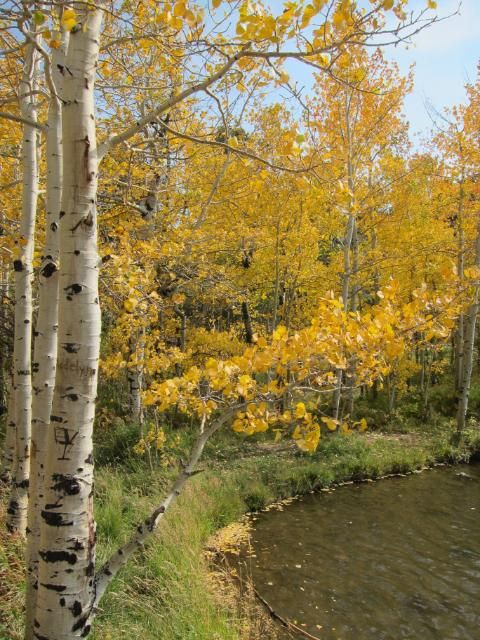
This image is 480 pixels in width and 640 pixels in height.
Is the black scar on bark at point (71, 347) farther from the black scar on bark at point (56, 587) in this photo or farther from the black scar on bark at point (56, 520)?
the black scar on bark at point (56, 587)

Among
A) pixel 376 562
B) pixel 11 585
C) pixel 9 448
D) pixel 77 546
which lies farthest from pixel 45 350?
pixel 376 562

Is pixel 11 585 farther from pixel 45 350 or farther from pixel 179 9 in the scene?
A: pixel 179 9

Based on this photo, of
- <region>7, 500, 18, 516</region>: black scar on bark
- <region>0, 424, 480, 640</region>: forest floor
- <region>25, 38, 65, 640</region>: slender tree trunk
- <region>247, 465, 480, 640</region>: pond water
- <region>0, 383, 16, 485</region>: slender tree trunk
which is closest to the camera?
<region>25, 38, 65, 640</region>: slender tree trunk

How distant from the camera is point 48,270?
114 inches

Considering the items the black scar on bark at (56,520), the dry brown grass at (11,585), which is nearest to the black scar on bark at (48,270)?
the black scar on bark at (56,520)

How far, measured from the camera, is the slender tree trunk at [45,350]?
2830mm

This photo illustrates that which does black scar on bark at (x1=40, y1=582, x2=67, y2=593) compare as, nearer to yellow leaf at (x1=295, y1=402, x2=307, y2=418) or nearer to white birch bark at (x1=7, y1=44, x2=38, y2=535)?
yellow leaf at (x1=295, y1=402, x2=307, y2=418)

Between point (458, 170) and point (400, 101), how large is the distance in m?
2.12

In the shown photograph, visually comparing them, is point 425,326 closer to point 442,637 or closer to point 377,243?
point 442,637

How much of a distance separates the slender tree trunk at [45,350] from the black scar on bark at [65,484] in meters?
0.91

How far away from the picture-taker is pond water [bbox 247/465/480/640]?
460cm

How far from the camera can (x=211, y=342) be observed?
39.1ft

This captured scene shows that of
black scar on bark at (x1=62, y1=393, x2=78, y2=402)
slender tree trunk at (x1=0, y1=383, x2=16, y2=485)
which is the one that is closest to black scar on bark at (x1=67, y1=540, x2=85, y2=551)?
black scar on bark at (x1=62, y1=393, x2=78, y2=402)

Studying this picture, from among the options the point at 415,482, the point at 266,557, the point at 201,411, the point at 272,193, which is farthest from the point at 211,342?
the point at 201,411
